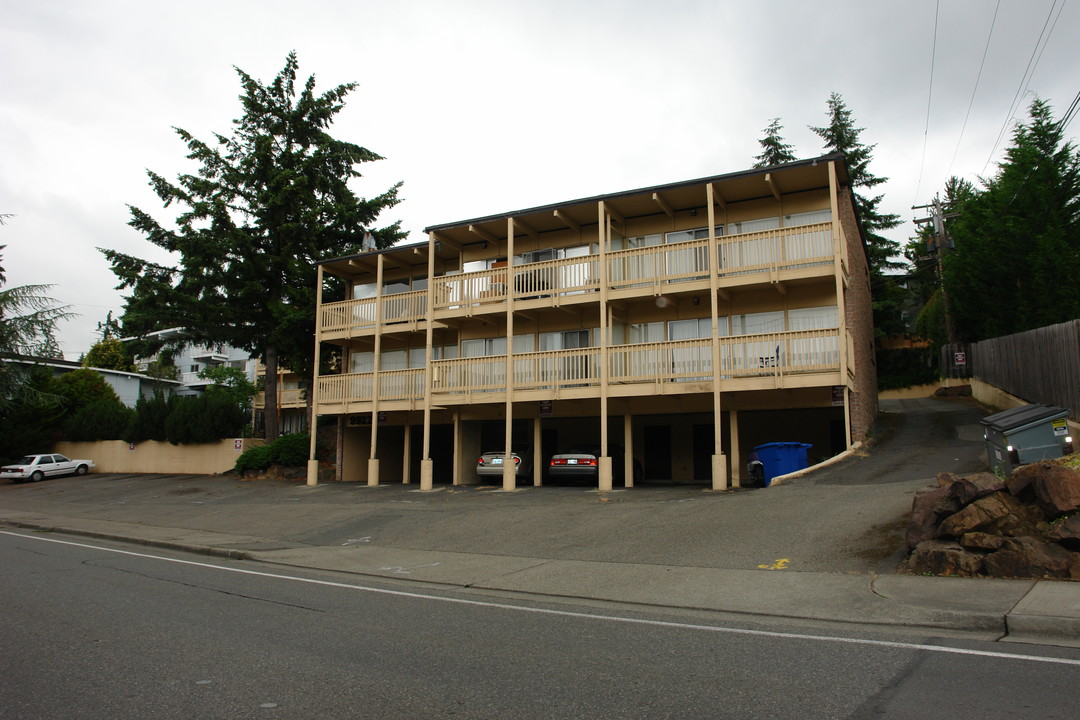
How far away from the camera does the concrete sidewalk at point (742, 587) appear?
6.64 meters

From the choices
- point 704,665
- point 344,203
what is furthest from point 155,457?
point 704,665

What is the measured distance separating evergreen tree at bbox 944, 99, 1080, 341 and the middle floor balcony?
35.2 ft

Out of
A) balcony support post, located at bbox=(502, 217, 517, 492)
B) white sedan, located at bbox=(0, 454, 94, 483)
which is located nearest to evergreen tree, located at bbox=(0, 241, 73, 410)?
white sedan, located at bbox=(0, 454, 94, 483)

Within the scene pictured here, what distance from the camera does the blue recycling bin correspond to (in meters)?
17.4

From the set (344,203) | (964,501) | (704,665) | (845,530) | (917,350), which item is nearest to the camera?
(704,665)

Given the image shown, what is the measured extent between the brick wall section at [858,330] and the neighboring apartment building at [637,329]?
130mm

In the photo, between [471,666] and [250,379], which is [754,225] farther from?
[250,379]

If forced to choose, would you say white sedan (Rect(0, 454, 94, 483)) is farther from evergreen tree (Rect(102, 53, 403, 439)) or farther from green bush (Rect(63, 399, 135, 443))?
evergreen tree (Rect(102, 53, 403, 439))

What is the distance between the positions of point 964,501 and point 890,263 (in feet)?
141

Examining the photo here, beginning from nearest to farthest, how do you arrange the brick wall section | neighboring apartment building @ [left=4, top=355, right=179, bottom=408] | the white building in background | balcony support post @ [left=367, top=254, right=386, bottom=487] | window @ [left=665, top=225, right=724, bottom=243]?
1. the brick wall section
2. window @ [left=665, top=225, right=724, bottom=243]
3. balcony support post @ [left=367, top=254, right=386, bottom=487]
4. neighboring apartment building @ [left=4, top=355, right=179, bottom=408]
5. the white building in background

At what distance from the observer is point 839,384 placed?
17.5 m

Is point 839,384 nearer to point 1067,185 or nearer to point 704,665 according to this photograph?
point 704,665

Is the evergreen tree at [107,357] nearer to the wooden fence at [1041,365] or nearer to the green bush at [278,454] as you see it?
the green bush at [278,454]

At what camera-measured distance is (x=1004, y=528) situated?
8.35 metres
